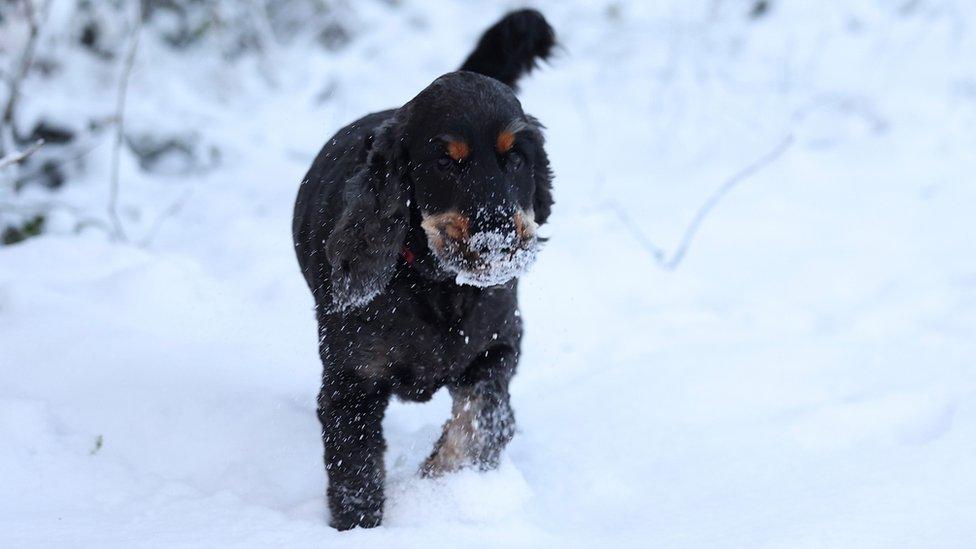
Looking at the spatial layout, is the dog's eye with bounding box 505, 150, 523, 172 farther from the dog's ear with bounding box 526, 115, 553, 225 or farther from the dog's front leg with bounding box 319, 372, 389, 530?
the dog's front leg with bounding box 319, 372, 389, 530

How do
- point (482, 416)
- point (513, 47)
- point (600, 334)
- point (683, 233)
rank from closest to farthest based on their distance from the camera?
point (482, 416), point (513, 47), point (600, 334), point (683, 233)

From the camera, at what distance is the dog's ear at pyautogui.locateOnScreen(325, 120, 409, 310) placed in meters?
2.50

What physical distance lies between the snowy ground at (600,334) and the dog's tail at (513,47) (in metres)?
1.15

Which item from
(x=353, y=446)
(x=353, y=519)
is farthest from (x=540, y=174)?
(x=353, y=519)

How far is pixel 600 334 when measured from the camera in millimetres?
4203

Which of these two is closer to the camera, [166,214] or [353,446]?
[353,446]

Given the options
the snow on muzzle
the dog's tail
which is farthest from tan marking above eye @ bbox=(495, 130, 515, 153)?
the dog's tail

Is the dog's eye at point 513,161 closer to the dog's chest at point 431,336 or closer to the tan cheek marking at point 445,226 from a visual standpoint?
the tan cheek marking at point 445,226

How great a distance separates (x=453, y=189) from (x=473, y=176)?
64mm

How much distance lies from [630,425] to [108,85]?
16.5 ft

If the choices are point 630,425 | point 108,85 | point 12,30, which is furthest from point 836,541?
point 108,85

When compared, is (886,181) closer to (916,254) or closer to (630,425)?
(916,254)

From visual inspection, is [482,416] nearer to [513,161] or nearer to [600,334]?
[513,161]

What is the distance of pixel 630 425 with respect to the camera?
3258 millimetres
